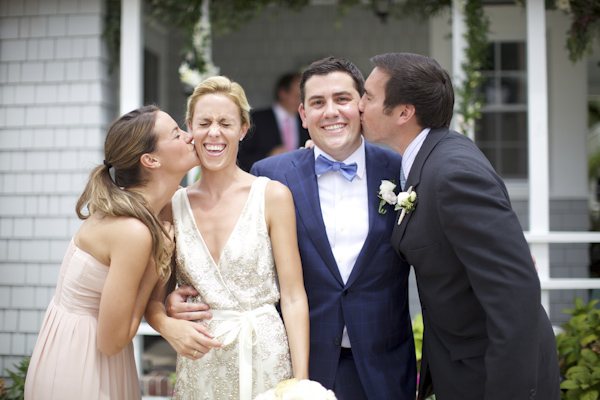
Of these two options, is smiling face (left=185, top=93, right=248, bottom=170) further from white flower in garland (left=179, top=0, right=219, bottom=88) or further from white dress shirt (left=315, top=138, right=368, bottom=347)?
white flower in garland (left=179, top=0, right=219, bottom=88)

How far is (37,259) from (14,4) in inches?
105

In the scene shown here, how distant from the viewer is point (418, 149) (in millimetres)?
2451

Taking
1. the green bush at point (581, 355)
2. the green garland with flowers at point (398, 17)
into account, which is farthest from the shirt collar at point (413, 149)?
the green garland with flowers at point (398, 17)

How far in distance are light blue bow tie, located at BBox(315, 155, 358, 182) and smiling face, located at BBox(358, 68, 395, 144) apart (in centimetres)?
19

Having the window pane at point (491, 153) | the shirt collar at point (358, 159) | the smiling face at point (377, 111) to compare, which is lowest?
the shirt collar at point (358, 159)

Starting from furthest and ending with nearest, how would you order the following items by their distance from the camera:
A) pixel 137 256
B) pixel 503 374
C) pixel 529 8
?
1. pixel 529 8
2. pixel 137 256
3. pixel 503 374

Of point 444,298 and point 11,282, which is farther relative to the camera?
point 11,282

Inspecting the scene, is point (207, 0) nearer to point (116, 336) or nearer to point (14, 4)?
point (14, 4)

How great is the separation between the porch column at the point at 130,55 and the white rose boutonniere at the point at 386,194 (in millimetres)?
3478

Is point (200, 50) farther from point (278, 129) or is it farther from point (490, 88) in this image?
point (490, 88)

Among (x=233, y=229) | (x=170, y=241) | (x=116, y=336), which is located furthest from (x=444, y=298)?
(x=116, y=336)

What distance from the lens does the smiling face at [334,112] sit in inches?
105

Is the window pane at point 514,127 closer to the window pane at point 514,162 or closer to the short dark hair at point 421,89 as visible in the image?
the window pane at point 514,162

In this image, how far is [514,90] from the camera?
8000 mm
